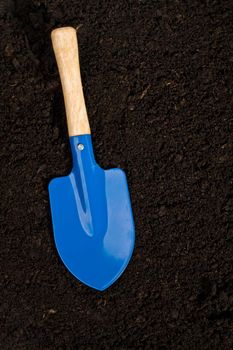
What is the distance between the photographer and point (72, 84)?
1.47 m

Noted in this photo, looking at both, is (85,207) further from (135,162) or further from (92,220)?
(135,162)

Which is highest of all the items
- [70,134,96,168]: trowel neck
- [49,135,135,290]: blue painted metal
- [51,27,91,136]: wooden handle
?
[51,27,91,136]: wooden handle

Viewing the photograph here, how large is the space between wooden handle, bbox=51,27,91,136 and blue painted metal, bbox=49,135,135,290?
0.12ft

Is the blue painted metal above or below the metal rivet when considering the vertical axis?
below

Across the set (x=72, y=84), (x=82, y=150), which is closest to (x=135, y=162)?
(x=82, y=150)

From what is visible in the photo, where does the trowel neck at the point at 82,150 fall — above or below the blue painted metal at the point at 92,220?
above

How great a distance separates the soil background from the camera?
1500 millimetres

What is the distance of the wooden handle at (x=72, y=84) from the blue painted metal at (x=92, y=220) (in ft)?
0.12

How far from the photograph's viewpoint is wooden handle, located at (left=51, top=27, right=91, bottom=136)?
57.7 inches

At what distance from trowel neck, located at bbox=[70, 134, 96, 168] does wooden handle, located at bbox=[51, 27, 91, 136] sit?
0.02 m

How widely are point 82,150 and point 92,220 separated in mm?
200

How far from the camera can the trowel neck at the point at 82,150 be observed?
147cm

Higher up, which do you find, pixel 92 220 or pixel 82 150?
pixel 82 150

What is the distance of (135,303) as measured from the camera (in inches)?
59.2
